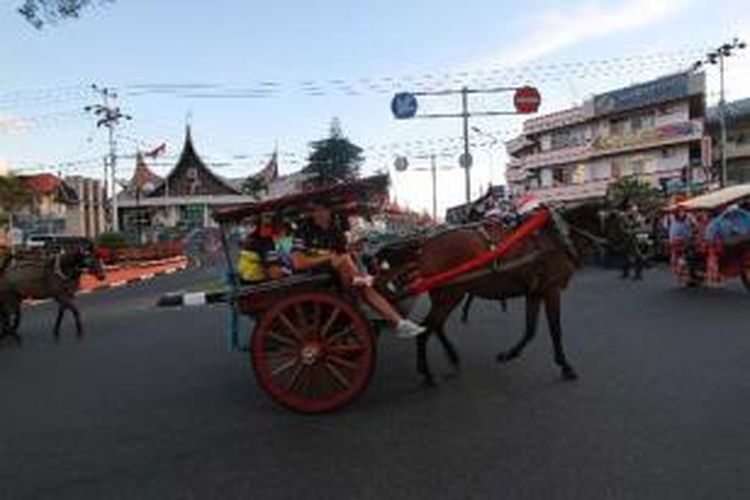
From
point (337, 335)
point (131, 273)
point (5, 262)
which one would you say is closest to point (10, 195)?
point (131, 273)

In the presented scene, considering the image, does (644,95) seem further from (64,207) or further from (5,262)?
(5,262)

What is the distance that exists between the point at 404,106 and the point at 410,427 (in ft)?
91.1

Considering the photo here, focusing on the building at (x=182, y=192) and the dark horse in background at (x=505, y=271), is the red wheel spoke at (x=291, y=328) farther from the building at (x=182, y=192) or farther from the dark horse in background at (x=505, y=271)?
the building at (x=182, y=192)

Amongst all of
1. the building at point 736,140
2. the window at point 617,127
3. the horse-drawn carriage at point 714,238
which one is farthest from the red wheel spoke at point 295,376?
the window at point 617,127

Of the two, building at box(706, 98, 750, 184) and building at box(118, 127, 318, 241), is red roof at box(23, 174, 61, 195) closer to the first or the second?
building at box(118, 127, 318, 241)

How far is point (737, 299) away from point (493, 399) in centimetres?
973

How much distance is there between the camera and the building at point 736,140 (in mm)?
67250

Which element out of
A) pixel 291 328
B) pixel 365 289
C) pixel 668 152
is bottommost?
pixel 291 328

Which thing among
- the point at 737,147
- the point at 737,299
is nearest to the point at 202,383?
the point at 737,299

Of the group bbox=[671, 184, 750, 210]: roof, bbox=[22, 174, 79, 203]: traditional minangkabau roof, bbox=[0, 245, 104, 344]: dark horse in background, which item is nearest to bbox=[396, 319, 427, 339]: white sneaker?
bbox=[0, 245, 104, 344]: dark horse in background

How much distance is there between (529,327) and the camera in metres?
9.38

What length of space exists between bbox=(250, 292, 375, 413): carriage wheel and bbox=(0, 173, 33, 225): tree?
5080cm

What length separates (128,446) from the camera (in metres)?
7.25

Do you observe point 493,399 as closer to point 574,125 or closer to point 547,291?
point 547,291
